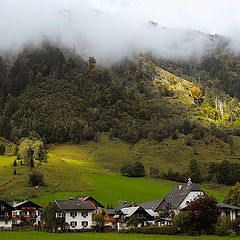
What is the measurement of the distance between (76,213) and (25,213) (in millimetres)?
17451

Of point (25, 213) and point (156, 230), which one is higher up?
point (25, 213)

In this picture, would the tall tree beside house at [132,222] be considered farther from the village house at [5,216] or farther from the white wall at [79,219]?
the village house at [5,216]

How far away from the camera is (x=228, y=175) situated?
509 feet

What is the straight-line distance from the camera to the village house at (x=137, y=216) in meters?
82.2

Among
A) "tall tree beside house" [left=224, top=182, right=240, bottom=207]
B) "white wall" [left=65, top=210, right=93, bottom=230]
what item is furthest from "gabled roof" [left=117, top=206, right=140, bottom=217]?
"tall tree beside house" [left=224, top=182, right=240, bottom=207]

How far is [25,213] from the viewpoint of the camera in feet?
313

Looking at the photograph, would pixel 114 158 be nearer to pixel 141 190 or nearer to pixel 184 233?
pixel 141 190

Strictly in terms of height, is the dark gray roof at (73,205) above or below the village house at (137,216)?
above

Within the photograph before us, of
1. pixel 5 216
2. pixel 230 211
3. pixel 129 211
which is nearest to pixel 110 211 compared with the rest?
pixel 129 211

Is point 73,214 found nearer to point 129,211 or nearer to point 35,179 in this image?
point 129,211

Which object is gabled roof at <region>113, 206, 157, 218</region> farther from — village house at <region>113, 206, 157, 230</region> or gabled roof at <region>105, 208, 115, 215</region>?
gabled roof at <region>105, 208, 115, 215</region>

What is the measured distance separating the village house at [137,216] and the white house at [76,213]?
6.92 metres

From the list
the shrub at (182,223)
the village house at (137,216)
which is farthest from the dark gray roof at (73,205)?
the shrub at (182,223)

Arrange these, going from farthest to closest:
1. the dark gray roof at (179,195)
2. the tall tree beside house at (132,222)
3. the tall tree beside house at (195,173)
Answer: the tall tree beside house at (195,173) < the dark gray roof at (179,195) < the tall tree beside house at (132,222)
